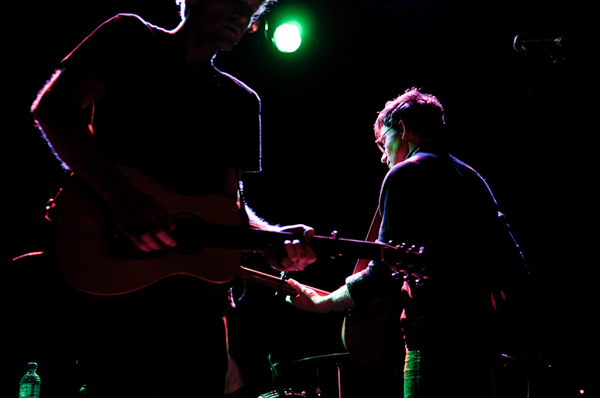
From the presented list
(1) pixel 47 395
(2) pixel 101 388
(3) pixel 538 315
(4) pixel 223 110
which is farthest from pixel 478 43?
(1) pixel 47 395

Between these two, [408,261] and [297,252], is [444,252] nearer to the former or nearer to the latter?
[408,261]

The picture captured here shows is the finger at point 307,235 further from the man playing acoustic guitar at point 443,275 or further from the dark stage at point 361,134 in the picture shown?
the dark stage at point 361,134

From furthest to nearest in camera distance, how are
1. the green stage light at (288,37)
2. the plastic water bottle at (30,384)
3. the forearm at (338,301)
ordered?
the green stage light at (288,37) → the plastic water bottle at (30,384) → the forearm at (338,301)

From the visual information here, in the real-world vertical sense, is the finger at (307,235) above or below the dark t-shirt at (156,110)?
below

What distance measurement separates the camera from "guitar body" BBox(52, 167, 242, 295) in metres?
1.40

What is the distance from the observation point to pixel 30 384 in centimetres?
521

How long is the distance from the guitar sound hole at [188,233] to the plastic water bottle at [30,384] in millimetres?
4411

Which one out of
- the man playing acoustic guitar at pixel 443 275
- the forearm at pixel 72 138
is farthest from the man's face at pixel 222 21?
the man playing acoustic guitar at pixel 443 275

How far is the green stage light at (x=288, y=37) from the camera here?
18.2 ft

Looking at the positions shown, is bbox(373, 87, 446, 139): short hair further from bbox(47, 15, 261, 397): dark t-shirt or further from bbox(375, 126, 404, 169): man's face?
bbox(47, 15, 261, 397): dark t-shirt

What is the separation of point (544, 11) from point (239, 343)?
5.52m

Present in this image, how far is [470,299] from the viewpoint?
2330 mm

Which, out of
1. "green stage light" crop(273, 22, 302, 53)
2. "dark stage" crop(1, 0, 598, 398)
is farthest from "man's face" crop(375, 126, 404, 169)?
"green stage light" crop(273, 22, 302, 53)

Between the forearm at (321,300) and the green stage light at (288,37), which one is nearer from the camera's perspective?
the forearm at (321,300)
